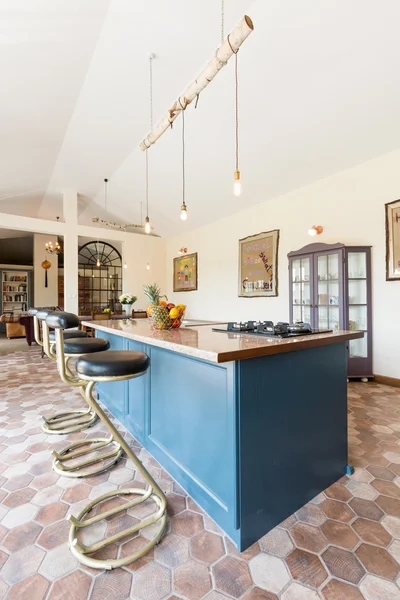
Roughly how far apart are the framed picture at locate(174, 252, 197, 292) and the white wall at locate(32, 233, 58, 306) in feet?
14.8

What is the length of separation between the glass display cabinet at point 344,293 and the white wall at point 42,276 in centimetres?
849

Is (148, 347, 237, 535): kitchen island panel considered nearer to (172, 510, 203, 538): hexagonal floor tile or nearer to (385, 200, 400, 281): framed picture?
(172, 510, 203, 538): hexagonal floor tile

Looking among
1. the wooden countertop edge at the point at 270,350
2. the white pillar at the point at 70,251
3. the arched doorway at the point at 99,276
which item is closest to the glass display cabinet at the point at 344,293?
the wooden countertop edge at the point at 270,350

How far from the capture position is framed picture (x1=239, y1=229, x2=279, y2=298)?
16.9ft

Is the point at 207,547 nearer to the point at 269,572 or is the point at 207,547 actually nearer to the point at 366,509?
the point at 269,572

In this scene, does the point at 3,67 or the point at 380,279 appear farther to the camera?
the point at 380,279

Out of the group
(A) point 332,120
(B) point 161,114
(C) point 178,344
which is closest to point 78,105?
(B) point 161,114

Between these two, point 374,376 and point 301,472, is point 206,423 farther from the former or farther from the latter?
point 374,376

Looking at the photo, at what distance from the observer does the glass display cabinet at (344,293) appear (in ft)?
12.6

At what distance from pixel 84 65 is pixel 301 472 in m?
4.33

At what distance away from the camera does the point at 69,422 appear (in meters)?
2.67

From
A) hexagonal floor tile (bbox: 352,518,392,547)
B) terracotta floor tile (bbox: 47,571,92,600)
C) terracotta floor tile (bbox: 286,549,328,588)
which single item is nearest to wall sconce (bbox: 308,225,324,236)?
hexagonal floor tile (bbox: 352,518,392,547)

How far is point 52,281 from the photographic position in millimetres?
9656

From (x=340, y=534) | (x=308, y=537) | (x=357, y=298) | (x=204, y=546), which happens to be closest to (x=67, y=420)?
(x=204, y=546)
